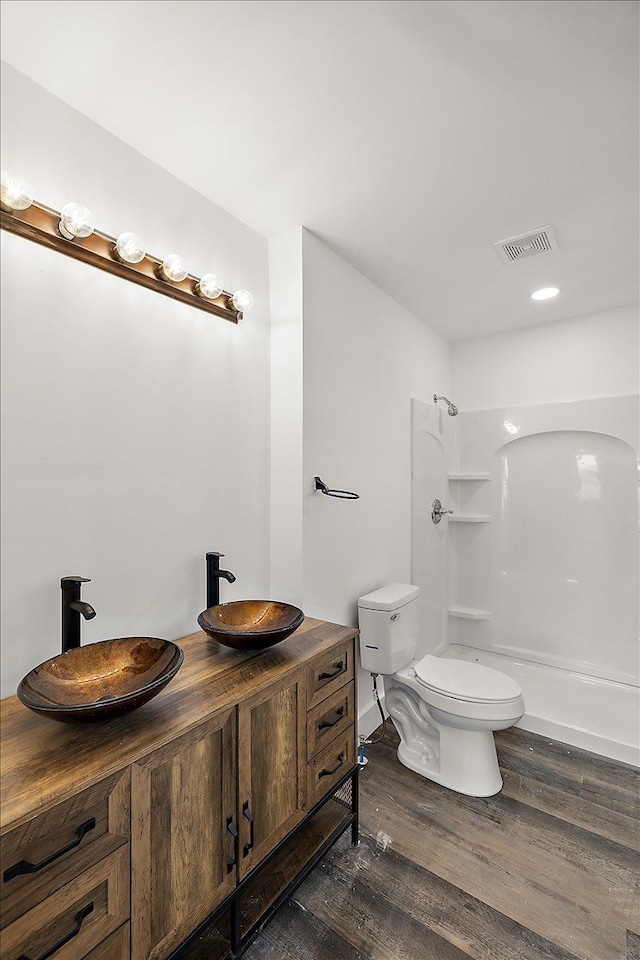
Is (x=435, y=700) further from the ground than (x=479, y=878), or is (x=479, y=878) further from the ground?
(x=435, y=700)

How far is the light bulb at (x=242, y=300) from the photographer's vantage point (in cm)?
188

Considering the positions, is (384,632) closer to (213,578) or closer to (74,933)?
(213,578)

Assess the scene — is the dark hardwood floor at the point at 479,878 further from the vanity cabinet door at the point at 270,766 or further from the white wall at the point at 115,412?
the white wall at the point at 115,412

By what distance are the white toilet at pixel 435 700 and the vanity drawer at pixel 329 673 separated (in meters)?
0.57

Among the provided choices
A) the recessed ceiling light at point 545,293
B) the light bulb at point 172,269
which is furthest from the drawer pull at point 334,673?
the recessed ceiling light at point 545,293

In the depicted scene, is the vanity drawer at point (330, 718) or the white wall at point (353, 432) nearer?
the vanity drawer at point (330, 718)

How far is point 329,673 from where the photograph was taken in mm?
1636

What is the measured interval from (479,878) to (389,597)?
43.8 inches

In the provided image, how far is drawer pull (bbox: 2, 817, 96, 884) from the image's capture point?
0.81 m

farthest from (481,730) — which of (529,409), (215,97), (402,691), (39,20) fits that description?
(39,20)

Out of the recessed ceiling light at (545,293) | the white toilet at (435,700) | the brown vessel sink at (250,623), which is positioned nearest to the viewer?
the brown vessel sink at (250,623)

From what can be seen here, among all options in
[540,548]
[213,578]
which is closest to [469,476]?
[540,548]

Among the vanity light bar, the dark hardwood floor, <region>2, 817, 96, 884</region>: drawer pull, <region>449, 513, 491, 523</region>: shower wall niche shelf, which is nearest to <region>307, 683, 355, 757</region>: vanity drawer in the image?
the dark hardwood floor

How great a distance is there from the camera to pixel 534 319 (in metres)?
3.21
